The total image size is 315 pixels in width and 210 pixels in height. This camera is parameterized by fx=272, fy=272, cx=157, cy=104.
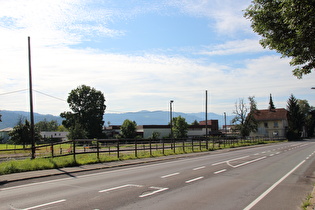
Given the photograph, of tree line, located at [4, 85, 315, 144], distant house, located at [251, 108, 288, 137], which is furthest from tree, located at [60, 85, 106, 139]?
distant house, located at [251, 108, 288, 137]

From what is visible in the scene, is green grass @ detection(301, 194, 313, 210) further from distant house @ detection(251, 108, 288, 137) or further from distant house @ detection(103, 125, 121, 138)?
distant house @ detection(103, 125, 121, 138)

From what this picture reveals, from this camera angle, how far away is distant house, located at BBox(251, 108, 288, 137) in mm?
84812

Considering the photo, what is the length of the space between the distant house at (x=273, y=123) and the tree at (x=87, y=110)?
4754cm

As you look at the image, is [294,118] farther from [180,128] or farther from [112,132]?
[112,132]

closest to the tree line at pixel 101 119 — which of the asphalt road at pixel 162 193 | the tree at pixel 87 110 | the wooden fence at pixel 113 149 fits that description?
the tree at pixel 87 110

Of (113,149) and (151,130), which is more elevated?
(113,149)

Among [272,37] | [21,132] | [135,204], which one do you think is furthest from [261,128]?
[135,204]

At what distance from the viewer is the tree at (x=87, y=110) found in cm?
7656

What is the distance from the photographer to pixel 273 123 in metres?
86.8

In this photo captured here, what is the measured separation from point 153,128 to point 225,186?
77.6 metres

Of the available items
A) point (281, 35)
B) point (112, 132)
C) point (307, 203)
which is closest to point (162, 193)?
point (307, 203)

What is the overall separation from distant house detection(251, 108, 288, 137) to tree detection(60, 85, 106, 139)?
156 feet

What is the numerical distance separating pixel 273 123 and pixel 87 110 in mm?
→ 57821

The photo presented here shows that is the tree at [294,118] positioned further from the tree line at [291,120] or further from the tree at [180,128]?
the tree at [180,128]
